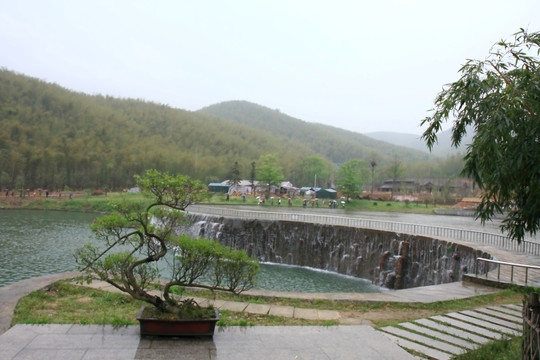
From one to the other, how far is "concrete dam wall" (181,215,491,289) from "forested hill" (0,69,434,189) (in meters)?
41.0

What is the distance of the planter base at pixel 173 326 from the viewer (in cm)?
581

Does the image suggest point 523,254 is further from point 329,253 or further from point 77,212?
point 77,212

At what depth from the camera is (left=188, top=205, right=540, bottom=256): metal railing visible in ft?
55.6

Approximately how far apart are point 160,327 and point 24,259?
631 inches

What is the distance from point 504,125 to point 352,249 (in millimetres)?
16349

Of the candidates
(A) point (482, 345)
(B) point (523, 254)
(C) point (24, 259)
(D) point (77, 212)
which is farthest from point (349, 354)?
(D) point (77, 212)

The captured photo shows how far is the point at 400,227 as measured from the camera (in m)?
23.3

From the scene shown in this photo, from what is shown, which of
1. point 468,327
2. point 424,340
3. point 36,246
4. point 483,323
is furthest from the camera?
point 36,246

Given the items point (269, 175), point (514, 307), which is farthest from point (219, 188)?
point (514, 307)

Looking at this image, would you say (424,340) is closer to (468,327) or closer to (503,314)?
(468,327)

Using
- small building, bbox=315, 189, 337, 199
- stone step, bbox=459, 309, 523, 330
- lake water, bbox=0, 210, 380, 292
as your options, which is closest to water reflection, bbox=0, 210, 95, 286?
lake water, bbox=0, 210, 380, 292

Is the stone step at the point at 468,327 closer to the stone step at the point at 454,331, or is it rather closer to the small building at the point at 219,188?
the stone step at the point at 454,331

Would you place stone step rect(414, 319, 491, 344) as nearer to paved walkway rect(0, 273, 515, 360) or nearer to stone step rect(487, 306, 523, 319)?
paved walkway rect(0, 273, 515, 360)

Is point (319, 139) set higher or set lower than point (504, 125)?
higher
